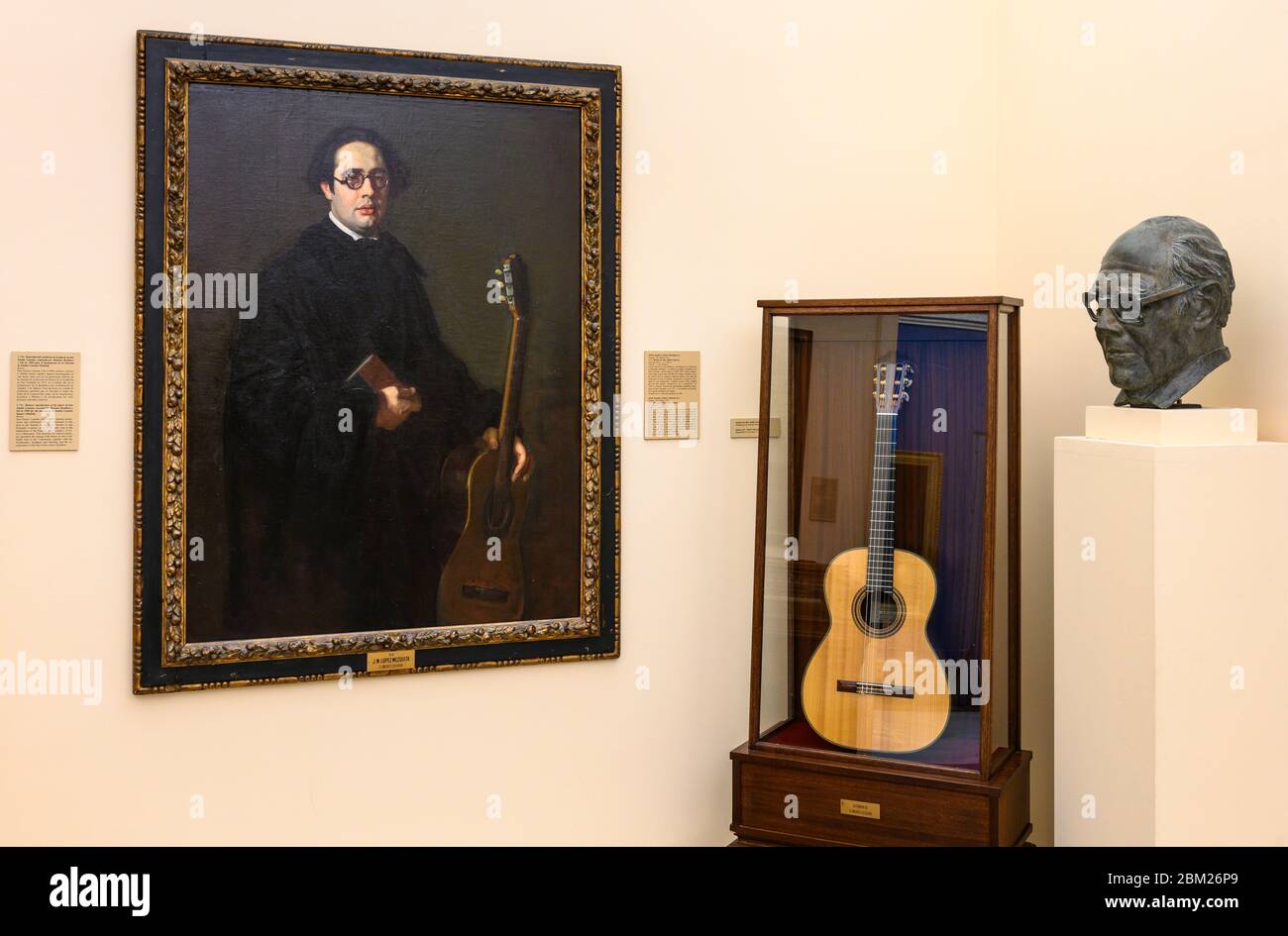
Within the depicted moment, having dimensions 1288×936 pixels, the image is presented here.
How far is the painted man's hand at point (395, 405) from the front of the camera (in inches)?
142

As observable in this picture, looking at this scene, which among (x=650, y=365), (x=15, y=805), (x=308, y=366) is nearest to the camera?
(x=15, y=805)

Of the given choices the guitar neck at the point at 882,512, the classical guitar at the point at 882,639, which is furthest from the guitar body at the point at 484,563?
the guitar neck at the point at 882,512

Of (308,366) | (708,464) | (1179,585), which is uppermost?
(308,366)

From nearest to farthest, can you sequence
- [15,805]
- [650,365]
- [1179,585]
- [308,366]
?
[1179,585]
[15,805]
[308,366]
[650,365]

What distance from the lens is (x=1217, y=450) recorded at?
9.78ft

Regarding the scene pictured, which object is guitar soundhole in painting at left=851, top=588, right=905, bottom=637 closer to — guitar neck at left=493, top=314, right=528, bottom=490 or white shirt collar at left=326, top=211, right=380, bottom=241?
guitar neck at left=493, top=314, right=528, bottom=490

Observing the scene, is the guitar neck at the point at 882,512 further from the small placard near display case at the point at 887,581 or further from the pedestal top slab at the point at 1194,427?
the pedestal top slab at the point at 1194,427

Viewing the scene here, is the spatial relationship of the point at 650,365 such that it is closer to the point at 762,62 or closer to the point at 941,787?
the point at 762,62

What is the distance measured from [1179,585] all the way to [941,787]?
3.04 feet

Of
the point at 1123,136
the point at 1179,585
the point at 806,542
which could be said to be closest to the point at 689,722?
the point at 806,542

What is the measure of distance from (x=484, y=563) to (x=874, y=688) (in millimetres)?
1268

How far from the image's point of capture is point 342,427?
141 inches

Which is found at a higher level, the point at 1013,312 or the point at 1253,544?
the point at 1013,312

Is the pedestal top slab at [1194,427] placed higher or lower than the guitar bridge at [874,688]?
higher
